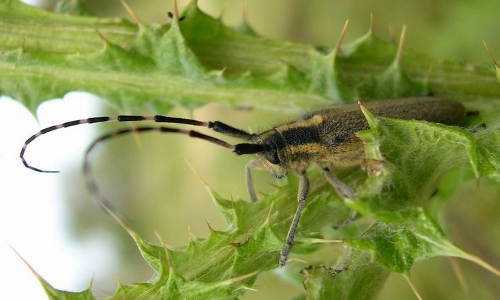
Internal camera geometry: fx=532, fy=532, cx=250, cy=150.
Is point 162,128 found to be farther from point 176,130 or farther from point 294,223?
point 294,223

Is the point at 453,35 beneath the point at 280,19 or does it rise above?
above

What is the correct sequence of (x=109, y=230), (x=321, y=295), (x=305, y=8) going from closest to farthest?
(x=321, y=295) → (x=305, y=8) → (x=109, y=230)

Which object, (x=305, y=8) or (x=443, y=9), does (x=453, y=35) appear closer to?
(x=443, y=9)

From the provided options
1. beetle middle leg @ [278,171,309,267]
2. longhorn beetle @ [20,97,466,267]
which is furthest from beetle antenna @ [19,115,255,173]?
beetle middle leg @ [278,171,309,267]

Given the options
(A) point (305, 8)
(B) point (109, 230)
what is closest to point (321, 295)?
(A) point (305, 8)

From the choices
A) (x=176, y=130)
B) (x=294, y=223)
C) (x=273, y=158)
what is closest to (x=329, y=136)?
(x=273, y=158)

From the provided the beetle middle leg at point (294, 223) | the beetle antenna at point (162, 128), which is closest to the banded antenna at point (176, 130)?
the beetle antenna at point (162, 128)

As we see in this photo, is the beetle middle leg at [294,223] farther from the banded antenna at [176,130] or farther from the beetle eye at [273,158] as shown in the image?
the banded antenna at [176,130]

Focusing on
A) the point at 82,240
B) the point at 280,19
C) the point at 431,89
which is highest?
the point at 431,89
